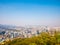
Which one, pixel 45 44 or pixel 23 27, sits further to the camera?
pixel 23 27

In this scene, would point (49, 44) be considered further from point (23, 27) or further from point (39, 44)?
point (23, 27)

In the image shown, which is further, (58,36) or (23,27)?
(23,27)

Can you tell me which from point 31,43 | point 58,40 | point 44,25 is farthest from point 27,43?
point 44,25

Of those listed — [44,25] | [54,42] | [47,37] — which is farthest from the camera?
[44,25]

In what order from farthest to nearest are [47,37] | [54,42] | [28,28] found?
[28,28] → [47,37] → [54,42]

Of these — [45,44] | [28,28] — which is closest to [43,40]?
[45,44]

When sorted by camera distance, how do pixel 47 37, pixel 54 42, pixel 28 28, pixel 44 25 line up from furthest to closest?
1. pixel 28 28
2. pixel 44 25
3. pixel 47 37
4. pixel 54 42

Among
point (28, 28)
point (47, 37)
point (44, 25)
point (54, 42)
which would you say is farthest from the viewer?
point (28, 28)

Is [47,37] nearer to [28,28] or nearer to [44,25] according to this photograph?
[44,25]
